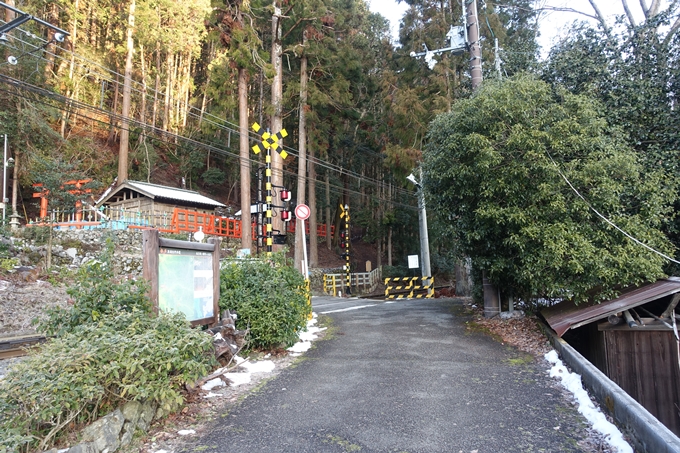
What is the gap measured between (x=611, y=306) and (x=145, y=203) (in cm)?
2290

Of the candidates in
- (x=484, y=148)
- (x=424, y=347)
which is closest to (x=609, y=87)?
(x=484, y=148)

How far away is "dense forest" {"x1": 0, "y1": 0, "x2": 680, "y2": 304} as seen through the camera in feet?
34.3

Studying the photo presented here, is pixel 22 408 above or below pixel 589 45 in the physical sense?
below

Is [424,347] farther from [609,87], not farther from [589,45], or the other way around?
[589,45]

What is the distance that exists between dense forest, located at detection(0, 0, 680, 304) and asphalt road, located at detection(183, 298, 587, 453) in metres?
3.88

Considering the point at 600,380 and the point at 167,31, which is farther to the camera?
the point at 167,31

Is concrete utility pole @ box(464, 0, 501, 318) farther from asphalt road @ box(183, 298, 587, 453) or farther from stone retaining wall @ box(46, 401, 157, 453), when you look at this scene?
stone retaining wall @ box(46, 401, 157, 453)

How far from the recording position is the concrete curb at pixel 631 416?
317cm

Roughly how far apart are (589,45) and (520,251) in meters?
6.22

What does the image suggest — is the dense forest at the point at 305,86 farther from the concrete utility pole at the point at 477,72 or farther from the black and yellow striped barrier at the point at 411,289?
the black and yellow striped barrier at the point at 411,289

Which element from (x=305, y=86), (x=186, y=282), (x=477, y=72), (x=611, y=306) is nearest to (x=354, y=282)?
(x=305, y=86)

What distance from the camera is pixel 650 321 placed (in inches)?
295

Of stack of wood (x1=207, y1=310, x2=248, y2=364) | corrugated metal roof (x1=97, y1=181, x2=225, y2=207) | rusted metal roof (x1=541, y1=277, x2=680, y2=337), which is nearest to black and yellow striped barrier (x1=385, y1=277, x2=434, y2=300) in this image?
corrugated metal roof (x1=97, y1=181, x2=225, y2=207)

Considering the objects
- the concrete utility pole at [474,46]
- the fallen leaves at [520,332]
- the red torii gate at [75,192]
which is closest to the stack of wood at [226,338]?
the fallen leaves at [520,332]
